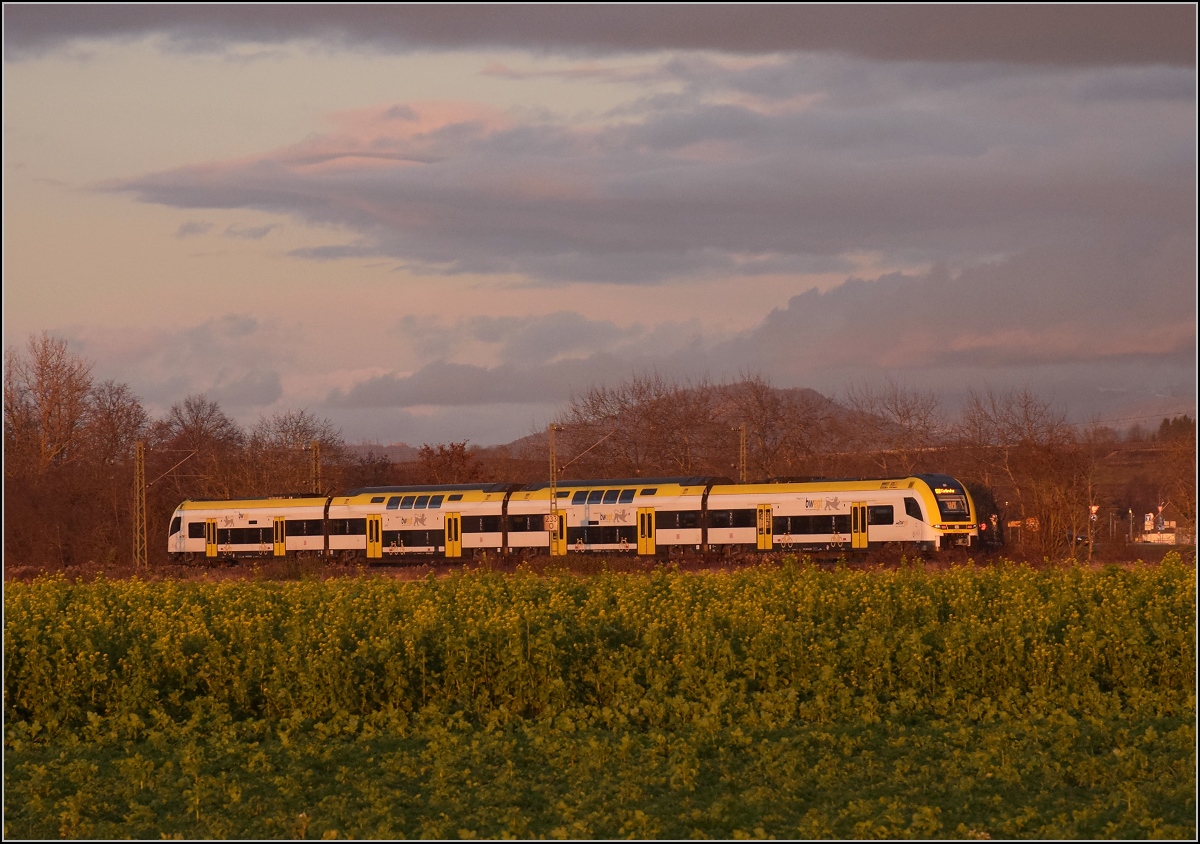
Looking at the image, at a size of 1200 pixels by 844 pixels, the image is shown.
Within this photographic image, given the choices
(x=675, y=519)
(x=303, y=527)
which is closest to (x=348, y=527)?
(x=303, y=527)

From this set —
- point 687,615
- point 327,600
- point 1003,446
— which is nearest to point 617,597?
point 687,615

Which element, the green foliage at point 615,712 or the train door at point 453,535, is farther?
the train door at point 453,535

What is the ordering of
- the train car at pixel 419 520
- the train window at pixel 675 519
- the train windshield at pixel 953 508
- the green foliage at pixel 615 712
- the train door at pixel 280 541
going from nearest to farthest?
the green foliage at pixel 615 712 → the train windshield at pixel 953 508 → the train window at pixel 675 519 → the train car at pixel 419 520 → the train door at pixel 280 541

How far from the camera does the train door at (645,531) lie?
132ft

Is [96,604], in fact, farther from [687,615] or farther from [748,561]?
[748,561]

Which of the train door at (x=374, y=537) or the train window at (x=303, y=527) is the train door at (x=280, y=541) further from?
the train door at (x=374, y=537)

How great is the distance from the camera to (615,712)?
13.5m

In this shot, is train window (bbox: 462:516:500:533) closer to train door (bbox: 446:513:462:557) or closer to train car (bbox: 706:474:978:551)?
train door (bbox: 446:513:462:557)

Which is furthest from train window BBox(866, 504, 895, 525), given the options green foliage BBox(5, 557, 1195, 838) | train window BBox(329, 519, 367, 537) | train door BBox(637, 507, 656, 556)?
train window BBox(329, 519, 367, 537)

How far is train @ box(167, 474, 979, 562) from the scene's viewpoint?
3709cm

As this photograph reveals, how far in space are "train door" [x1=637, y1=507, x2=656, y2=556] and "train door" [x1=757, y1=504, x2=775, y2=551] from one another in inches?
141

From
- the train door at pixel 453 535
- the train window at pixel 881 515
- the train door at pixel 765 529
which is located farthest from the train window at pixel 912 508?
the train door at pixel 453 535

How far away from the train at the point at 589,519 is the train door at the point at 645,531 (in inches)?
1.3

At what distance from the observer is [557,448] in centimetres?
7375
